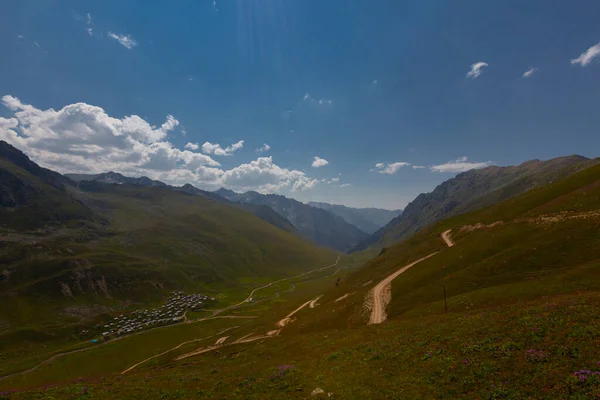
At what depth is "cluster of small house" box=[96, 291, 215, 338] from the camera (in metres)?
152

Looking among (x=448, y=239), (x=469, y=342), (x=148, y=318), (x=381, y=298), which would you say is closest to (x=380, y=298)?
(x=381, y=298)

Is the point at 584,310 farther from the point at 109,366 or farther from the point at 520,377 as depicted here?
the point at 109,366

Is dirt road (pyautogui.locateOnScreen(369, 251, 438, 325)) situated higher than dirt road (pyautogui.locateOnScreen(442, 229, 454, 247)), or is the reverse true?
dirt road (pyautogui.locateOnScreen(442, 229, 454, 247))

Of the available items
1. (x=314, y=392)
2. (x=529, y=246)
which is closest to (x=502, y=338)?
(x=314, y=392)

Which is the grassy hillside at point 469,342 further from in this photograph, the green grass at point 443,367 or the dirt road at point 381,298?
the dirt road at point 381,298

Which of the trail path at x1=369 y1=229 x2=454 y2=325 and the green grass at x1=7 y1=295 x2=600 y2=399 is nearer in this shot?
the green grass at x1=7 y1=295 x2=600 y2=399

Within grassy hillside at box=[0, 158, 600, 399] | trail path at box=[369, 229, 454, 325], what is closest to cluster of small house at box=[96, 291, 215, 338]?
grassy hillside at box=[0, 158, 600, 399]

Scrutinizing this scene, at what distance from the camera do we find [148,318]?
171 meters

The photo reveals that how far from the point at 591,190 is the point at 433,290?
5269 centimetres

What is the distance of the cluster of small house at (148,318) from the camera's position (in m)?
152

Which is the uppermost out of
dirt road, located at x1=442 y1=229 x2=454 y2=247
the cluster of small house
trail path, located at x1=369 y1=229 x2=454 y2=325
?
dirt road, located at x1=442 y1=229 x2=454 y2=247

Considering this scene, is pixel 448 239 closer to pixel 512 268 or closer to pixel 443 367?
pixel 512 268

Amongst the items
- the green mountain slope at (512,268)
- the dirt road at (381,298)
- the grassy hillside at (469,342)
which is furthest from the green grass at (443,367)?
the dirt road at (381,298)

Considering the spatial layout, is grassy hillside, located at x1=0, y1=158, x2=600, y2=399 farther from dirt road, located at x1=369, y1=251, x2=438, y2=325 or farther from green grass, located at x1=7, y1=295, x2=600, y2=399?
dirt road, located at x1=369, y1=251, x2=438, y2=325
